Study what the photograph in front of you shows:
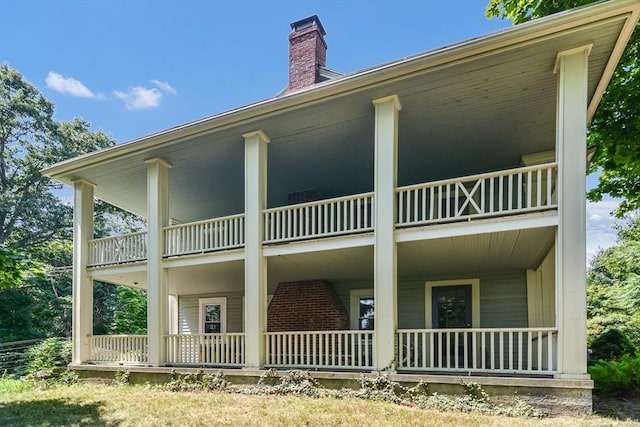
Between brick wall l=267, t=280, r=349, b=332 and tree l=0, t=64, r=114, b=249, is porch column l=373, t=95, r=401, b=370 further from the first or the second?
tree l=0, t=64, r=114, b=249

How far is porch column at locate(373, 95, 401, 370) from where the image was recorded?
7.15 meters

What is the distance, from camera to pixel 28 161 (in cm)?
2648

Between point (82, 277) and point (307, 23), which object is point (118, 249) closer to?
point (82, 277)

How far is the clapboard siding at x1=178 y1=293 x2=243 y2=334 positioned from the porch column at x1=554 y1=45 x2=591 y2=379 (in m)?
10.7

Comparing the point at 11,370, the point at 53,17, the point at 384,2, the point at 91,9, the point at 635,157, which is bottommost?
the point at 11,370

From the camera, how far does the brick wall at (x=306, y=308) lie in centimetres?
1132

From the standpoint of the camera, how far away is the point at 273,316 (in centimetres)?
1200

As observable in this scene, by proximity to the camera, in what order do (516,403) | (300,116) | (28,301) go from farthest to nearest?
(28,301) → (300,116) → (516,403)

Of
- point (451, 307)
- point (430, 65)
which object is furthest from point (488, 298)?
point (430, 65)

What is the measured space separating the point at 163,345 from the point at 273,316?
11.1ft

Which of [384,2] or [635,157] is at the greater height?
[384,2]

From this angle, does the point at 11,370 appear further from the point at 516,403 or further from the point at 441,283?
the point at 516,403

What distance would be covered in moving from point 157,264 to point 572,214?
894 centimetres

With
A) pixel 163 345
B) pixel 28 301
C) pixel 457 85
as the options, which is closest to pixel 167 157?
pixel 163 345
